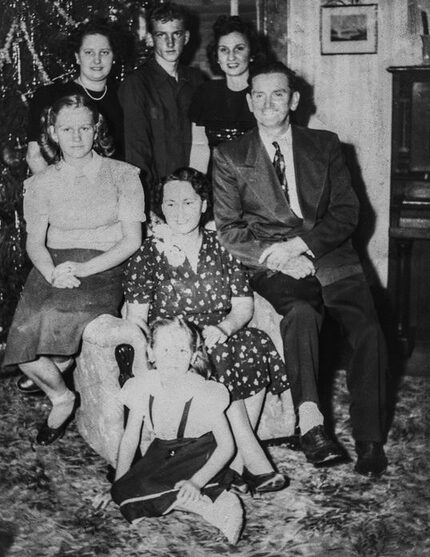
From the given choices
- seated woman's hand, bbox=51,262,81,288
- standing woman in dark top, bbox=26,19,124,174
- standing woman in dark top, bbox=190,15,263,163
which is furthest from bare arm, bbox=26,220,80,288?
standing woman in dark top, bbox=190,15,263,163

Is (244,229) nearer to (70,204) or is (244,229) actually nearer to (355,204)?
(355,204)

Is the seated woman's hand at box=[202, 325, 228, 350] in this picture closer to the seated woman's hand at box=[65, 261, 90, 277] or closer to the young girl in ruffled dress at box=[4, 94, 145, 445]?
the young girl in ruffled dress at box=[4, 94, 145, 445]

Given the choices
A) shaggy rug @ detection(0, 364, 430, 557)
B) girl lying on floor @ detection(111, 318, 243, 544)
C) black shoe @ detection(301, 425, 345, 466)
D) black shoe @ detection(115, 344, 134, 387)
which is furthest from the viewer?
black shoe @ detection(115, 344, 134, 387)

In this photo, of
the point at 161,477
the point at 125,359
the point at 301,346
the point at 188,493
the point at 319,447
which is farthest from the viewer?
the point at 125,359

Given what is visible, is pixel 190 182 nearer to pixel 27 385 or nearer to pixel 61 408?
pixel 61 408

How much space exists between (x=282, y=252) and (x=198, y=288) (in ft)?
1.35

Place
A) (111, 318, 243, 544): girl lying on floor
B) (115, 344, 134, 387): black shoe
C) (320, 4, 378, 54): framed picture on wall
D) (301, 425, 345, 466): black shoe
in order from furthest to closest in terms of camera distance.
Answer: (320, 4, 378, 54): framed picture on wall < (115, 344, 134, 387): black shoe < (301, 425, 345, 466): black shoe < (111, 318, 243, 544): girl lying on floor

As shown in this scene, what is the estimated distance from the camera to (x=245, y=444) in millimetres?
3330

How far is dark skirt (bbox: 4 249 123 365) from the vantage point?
3613mm

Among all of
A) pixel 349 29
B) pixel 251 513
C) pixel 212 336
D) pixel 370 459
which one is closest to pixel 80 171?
pixel 212 336

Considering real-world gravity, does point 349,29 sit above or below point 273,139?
above

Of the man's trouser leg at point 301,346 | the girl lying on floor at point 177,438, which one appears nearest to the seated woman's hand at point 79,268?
the girl lying on floor at point 177,438

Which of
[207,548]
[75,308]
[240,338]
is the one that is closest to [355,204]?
[240,338]

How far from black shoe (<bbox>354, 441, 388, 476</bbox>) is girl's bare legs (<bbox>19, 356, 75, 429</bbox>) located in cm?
133
